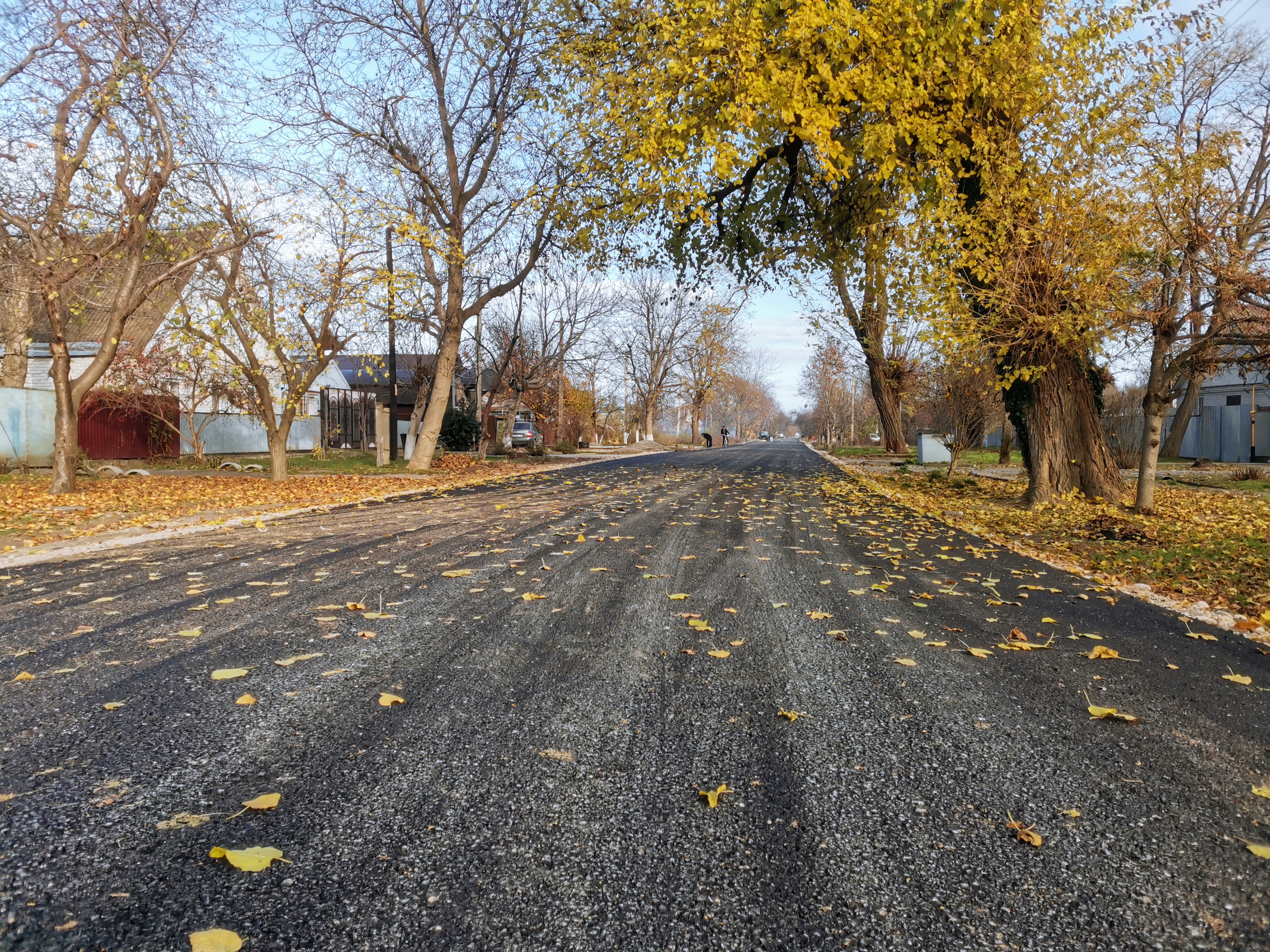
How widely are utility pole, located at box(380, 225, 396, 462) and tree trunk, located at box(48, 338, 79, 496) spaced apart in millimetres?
5974

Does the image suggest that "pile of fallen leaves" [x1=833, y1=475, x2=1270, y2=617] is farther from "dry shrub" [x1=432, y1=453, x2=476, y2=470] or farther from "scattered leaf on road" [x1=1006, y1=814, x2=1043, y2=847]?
"dry shrub" [x1=432, y1=453, x2=476, y2=470]

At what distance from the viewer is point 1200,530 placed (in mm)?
8008

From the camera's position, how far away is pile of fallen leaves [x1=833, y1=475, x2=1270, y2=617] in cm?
569

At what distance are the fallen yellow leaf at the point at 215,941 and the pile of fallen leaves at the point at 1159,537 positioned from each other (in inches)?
232

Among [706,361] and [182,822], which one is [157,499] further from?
[706,361]

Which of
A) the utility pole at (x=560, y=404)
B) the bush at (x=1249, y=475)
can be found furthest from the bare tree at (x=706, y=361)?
the bush at (x=1249, y=475)

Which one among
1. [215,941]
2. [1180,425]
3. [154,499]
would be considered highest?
[1180,425]

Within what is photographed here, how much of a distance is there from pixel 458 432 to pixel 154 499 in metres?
18.2

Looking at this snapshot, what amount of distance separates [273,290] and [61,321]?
12.2ft

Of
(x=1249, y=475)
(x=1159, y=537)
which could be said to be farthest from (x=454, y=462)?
(x=1249, y=475)

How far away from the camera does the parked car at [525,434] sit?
3581 cm

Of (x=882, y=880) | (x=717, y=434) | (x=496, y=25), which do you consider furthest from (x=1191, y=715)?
(x=717, y=434)

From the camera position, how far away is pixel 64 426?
1174 centimetres

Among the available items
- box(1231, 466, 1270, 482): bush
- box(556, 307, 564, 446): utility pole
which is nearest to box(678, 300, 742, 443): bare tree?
box(556, 307, 564, 446): utility pole
